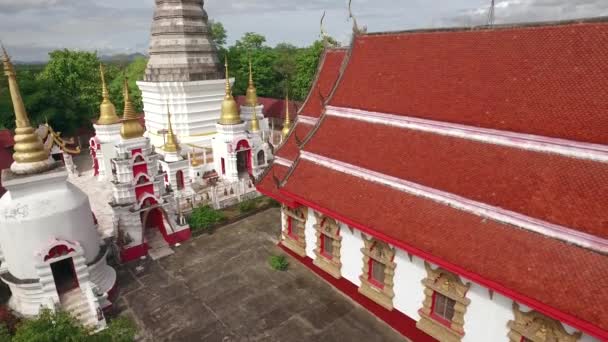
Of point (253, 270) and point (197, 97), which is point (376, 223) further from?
point (197, 97)

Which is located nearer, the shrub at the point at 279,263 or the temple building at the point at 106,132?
the shrub at the point at 279,263

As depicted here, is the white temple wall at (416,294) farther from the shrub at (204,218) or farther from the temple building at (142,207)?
the temple building at (142,207)

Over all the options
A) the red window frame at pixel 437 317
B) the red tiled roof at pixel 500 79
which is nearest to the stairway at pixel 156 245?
the red tiled roof at pixel 500 79

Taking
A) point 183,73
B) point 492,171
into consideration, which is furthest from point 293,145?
point 183,73

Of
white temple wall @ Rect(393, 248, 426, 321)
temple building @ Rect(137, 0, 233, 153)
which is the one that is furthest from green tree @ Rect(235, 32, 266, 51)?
white temple wall @ Rect(393, 248, 426, 321)

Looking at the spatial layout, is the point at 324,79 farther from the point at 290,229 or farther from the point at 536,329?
the point at 536,329
